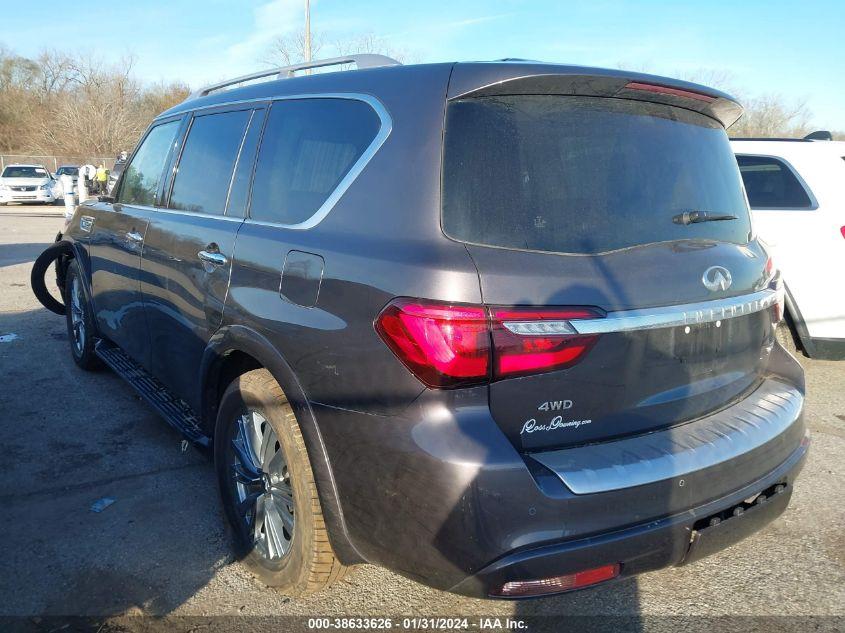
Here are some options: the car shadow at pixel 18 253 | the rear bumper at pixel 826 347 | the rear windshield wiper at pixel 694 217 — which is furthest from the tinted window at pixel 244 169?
the car shadow at pixel 18 253

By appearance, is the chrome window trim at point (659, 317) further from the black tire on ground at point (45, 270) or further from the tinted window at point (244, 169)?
the black tire on ground at point (45, 270)

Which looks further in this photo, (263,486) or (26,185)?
(26,185)

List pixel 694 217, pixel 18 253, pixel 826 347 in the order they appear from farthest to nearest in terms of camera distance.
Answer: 1. pixel 18 253
2. pixel 826 347
3. pixel 694 217

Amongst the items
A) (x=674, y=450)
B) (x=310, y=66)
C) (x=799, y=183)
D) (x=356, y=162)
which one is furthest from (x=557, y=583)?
(x=799, y=183)

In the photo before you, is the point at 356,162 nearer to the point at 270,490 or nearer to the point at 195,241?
the point at 195,241

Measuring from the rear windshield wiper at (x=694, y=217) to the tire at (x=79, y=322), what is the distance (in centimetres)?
409

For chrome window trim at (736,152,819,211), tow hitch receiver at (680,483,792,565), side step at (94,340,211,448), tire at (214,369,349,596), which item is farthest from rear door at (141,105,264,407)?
chrome window trim at (736,152,819,211)

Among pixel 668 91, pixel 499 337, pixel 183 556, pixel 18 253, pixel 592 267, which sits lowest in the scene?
pixel 18 253

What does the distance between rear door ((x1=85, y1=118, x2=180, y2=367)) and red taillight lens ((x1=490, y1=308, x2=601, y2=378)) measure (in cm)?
259

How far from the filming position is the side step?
10.8 ft

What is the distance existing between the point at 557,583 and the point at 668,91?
170cm

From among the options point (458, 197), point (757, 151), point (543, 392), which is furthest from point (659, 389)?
point (757, 151)

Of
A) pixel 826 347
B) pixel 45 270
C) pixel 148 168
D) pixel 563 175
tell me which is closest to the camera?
pixel 563 175

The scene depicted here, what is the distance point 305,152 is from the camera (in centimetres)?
266
